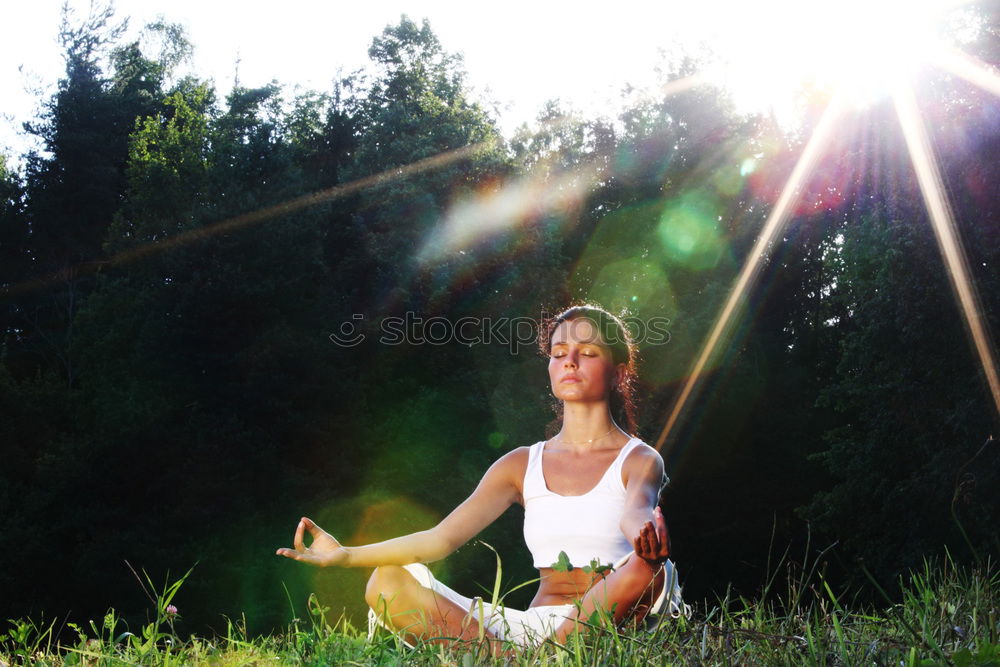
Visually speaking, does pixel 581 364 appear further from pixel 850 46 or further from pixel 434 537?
pixel 850 46

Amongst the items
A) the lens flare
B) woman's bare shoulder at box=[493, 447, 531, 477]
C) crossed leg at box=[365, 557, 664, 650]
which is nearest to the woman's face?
woman's bare shoulder at box=[493, 447, 531, 477]

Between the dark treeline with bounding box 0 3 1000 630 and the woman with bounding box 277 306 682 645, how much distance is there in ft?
47.3

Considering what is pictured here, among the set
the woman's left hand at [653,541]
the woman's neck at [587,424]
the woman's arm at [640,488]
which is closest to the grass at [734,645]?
the woman's left hand at [653,541]

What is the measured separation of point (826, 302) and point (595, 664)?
78.8 feet

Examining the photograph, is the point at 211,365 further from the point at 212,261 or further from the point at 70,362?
the point at 70,362

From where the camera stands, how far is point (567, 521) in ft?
12.0

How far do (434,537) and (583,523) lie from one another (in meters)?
0.58

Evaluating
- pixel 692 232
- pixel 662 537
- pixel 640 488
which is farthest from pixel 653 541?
pixel 692 232

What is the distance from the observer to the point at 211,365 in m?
23.8

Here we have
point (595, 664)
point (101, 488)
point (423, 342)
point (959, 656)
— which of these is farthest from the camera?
point (423, 342)

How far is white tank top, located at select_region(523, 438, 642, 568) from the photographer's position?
3.58 metres

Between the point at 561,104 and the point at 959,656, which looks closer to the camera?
the point at 959,656

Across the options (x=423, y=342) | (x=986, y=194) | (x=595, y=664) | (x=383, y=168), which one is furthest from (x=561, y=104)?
(x=595, y=664)

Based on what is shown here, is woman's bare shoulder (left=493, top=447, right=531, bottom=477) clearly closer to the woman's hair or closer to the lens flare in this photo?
the woman's hair
